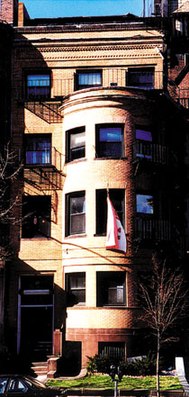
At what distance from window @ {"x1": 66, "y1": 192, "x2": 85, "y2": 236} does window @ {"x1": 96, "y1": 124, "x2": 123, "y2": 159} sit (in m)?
2.27

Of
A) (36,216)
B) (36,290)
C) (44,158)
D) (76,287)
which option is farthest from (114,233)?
(44,158)

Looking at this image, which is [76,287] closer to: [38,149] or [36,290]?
[36,290]

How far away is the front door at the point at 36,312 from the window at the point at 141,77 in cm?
1096

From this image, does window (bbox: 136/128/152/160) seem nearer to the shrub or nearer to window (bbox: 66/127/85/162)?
window (bbox: 66/127/85/162)

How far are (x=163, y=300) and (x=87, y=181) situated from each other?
701cm

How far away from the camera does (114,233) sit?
2706cm

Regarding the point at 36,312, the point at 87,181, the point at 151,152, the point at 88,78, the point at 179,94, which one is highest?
the point at 88,78

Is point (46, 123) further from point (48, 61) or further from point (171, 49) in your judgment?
point (171, 49)

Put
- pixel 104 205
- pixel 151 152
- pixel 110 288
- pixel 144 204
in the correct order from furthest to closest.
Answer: pixel 151 152, pixel 144 204, pixel 104 205, pixel 110 288

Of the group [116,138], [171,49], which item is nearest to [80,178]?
[116,138]

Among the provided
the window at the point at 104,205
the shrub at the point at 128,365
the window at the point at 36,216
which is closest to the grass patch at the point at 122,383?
the shrub at the point at 128,365

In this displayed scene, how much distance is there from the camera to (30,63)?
32.5 metres

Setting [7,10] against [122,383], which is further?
[7,10]

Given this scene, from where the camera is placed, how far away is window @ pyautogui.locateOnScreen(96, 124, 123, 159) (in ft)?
96.0
